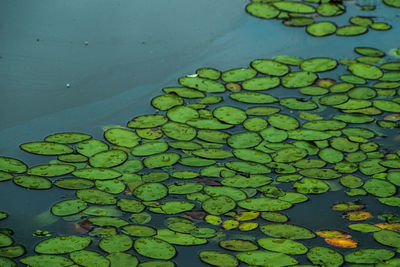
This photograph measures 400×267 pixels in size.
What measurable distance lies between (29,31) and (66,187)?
1416mm

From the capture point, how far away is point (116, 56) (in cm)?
386

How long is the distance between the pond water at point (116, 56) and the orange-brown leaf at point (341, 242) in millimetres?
110

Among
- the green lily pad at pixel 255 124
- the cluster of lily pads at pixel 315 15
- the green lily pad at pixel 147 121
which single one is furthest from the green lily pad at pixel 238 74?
the cluster of lily pads at pixel 315 15

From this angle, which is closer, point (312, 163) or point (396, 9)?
point (312, 163)

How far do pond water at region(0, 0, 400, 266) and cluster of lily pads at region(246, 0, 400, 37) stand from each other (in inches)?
2.1

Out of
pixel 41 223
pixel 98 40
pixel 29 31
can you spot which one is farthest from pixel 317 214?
pixel 29 31

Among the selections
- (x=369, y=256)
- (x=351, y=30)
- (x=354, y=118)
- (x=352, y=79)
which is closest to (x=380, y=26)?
(x=351, y=30)

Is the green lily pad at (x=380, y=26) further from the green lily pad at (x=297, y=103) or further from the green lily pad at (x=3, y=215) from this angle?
the green lily pad at (x=3, y=215)

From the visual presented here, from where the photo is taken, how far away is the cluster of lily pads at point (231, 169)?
258 centimetres

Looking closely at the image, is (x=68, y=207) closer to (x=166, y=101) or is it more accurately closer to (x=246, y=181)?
(x=246, y=181)

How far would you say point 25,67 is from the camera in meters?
3.72

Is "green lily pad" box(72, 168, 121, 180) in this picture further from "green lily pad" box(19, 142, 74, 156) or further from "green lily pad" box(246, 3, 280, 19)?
"green lily pad" box(246, 3, 280, 19)

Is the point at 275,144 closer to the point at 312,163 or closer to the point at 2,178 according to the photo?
the point at 312,163

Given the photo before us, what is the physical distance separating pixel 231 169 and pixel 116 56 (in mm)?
1163
